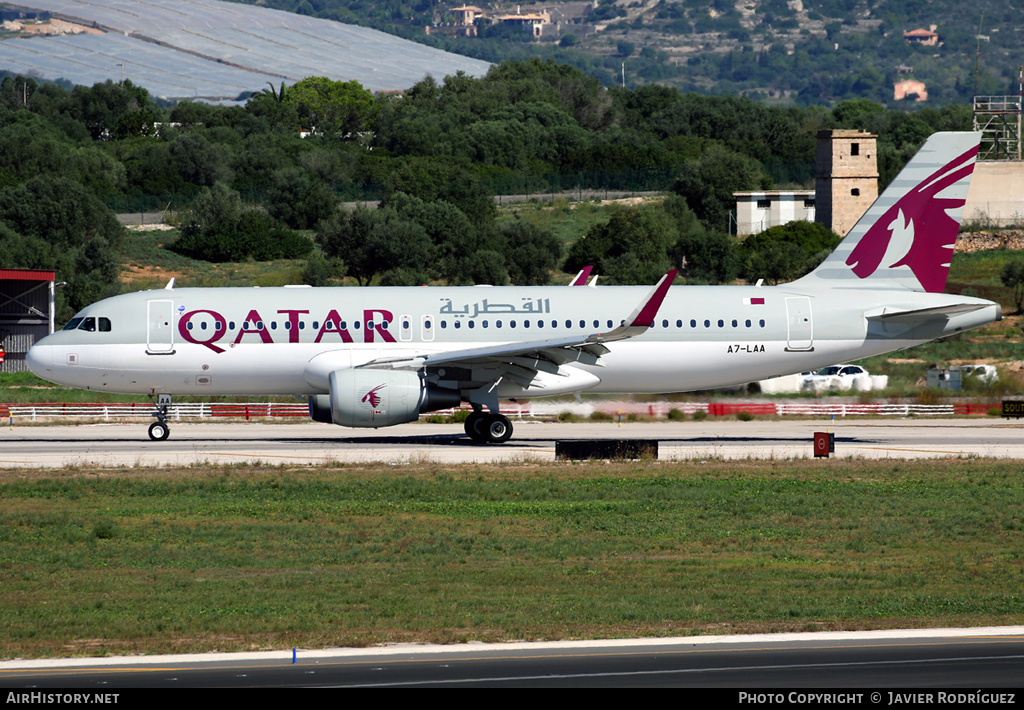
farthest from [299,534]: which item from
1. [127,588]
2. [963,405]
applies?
[963,405]

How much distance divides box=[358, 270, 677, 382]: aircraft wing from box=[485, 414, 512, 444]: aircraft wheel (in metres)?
1.89

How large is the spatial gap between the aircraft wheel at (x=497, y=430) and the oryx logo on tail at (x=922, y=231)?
11.8 meters

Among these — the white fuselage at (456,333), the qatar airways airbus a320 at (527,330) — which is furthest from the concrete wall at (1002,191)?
the white fuselage at (456,333)

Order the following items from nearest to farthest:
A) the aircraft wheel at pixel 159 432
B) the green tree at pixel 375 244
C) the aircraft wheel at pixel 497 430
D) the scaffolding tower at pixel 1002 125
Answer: the aircraft wheel at pixel 497 430 → the aircraft wheel at pixel 159 432 → the green tree at pixel 375 244 → the scaffolding tower at pixel 1002 125

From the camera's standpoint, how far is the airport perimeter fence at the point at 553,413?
157 ft

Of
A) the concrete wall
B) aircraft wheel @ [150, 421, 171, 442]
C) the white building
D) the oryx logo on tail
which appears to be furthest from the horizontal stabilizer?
the white building

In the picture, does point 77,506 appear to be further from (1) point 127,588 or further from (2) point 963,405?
(2) point 963,405

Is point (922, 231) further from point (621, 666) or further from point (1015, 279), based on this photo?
point (1015, 279)

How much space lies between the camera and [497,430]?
37.0 m

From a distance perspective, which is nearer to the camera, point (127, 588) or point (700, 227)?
point (127, 588)

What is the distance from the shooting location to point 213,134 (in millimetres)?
144125

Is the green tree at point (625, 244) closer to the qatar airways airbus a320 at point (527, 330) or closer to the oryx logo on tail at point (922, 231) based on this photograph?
the oryx logo on tail at point (922, 231)

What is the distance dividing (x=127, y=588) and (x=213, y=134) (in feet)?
434

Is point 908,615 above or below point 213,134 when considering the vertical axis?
below
